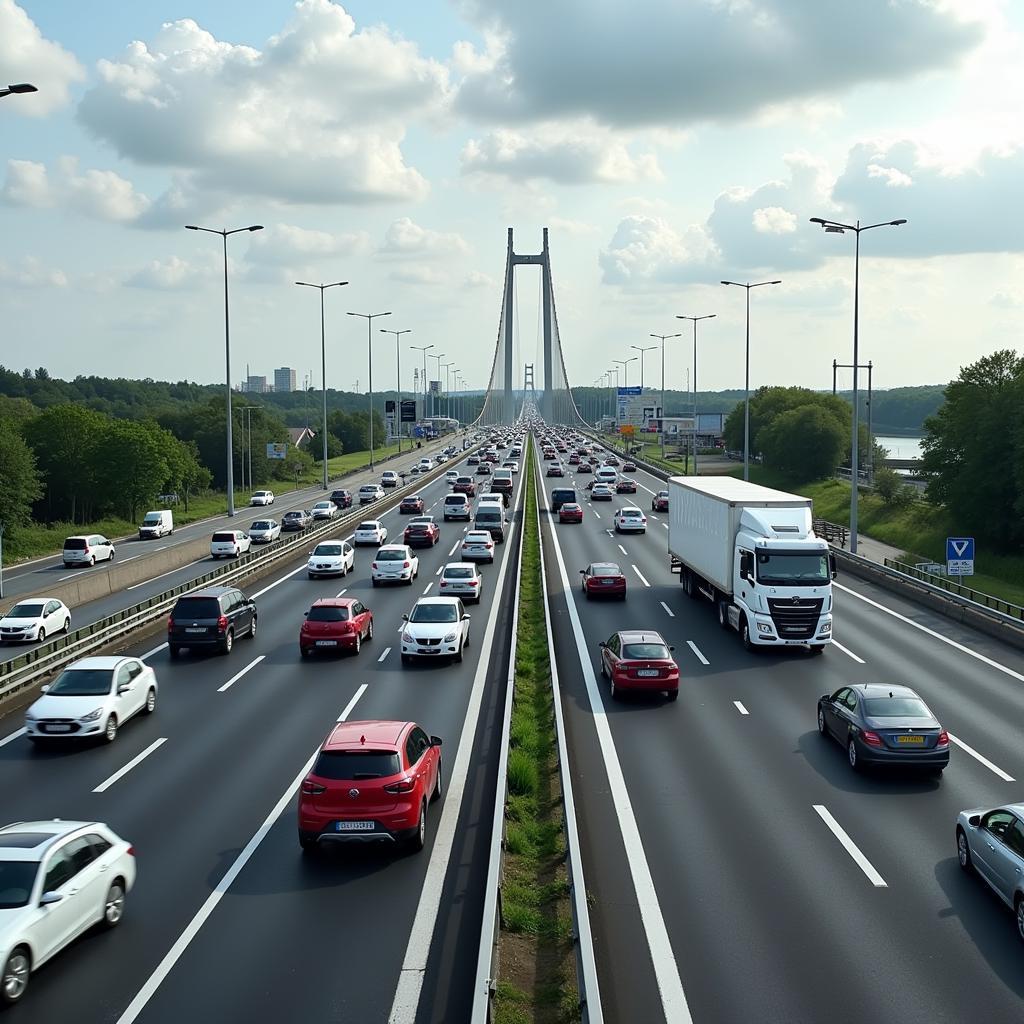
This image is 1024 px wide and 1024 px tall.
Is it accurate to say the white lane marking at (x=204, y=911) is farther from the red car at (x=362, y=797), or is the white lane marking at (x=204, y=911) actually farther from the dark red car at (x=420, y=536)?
the dark red car at (x=420, y=536)

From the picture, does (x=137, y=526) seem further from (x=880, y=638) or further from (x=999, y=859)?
(x=999, y=859)

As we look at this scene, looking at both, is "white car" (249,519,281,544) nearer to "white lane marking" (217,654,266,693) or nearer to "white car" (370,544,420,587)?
"white car" (370,544,420,587)

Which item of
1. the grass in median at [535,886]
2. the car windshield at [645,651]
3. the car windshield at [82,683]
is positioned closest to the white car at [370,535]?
the grass in median at [535,886]

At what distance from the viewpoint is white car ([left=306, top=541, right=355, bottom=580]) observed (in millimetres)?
44469

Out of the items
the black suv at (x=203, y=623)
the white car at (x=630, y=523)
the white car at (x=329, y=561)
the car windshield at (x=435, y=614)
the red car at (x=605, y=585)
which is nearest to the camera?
the car windshield at (x=435, y=614)

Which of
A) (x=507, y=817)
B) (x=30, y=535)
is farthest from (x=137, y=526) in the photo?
(x=507, y=817)

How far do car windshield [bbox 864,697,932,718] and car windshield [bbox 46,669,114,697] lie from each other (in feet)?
43.6

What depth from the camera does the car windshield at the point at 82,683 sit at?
21.1 m

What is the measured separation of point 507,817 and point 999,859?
19.5 ft

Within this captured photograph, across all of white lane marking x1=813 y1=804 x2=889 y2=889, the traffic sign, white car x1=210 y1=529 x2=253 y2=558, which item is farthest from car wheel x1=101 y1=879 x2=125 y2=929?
white car x1=210 y1=529 x2=253 y2=558

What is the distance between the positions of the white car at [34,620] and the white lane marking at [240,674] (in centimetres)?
936

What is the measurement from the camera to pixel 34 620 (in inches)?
1361

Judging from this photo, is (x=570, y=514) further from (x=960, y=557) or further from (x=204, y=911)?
(x=204, y=911)

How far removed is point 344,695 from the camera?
24.1 meters
